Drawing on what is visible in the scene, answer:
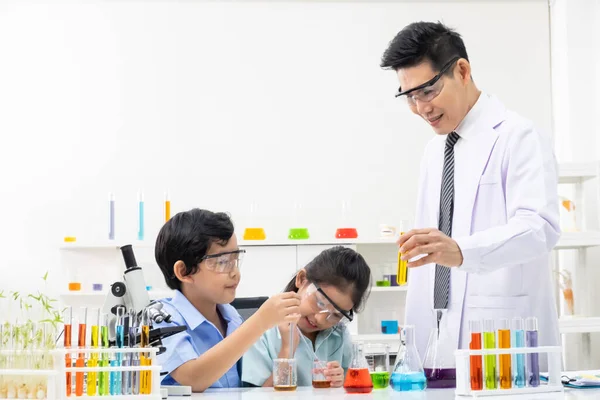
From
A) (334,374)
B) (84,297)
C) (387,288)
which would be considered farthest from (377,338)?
(334,374)

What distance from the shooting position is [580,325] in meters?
4.61

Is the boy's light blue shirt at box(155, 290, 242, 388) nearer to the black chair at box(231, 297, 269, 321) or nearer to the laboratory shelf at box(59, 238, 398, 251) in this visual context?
the black chair at box(231, 297, 269, 321)

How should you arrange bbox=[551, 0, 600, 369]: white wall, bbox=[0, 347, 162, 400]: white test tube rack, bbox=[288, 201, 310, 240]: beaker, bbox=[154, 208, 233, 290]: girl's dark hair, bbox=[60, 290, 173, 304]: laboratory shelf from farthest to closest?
bbox=[551, 0, 600, 369]: white wall → bbox=[288, 201, 310, 240]: beaker → bbox=[60, 290, 173, 304]: laboratory shelf → bbox=[154, 208, 233, 290]: girl's dark hair → bbox=[0, 347, 162, 400]: white test tube rack

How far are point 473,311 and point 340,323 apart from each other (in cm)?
39

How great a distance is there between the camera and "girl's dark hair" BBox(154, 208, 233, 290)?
7.36ft

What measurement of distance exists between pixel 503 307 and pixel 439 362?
357 mm

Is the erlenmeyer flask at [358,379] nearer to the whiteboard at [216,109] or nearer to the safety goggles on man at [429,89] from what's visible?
the safety goggles on man at [429,89]

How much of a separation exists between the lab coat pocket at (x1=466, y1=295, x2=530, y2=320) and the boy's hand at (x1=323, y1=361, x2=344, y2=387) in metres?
0.43

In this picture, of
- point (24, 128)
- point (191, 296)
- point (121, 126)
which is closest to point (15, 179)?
point (24, 128)

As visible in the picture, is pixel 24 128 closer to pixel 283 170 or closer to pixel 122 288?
pixel 283 170

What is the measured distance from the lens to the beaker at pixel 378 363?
1.93 metres

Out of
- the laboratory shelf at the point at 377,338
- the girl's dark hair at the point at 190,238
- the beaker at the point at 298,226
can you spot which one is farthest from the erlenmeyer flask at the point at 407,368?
the beaker at the point at 298,226

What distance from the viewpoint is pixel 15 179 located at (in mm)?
5324

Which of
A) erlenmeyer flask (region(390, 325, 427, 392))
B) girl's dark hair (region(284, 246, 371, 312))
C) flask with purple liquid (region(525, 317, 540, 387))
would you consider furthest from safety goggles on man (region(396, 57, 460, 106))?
flask with purple liquid (region(525, 317, 540, 387))
